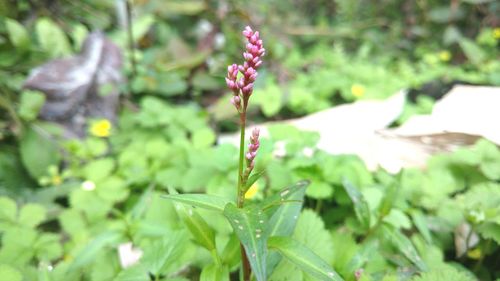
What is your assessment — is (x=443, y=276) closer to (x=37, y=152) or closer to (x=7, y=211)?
(x=7, y=211)

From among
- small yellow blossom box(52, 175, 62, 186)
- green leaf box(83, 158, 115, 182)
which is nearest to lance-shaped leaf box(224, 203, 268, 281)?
green leaf box(83, 158, 115, 182)

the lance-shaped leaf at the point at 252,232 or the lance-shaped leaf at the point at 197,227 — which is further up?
the lance-shaped leaf at the point at 252,232

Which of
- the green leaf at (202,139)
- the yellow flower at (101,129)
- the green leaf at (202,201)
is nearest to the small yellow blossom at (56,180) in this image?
the yellow flower at (101,129)

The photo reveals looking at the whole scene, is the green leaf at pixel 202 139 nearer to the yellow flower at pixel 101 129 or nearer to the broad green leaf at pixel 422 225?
the yellow flower at pixel 101 129

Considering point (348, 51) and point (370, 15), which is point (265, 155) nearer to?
point (348, 51)

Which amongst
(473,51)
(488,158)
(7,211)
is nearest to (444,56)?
(473,51)
